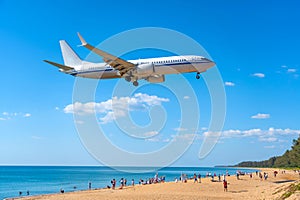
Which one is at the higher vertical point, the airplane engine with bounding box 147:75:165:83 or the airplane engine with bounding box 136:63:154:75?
the airplane engine with bounding box 136:63:154:75


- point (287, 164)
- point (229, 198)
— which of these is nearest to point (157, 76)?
point (229, 198)

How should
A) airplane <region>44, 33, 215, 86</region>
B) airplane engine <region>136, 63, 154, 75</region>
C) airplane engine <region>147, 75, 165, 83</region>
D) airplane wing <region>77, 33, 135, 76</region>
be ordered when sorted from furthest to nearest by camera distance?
airplane engine <region>147, 75, 165, 83</region>, airplane <region>44, 33, 215, 86</region>, airplane engine <region>136, 63, 154, 75</region>, airplane wing <region>77, 33, 135, 76</region>

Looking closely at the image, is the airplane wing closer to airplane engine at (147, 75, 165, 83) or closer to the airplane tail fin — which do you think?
airplane engine at (147, 75, 165, 83)

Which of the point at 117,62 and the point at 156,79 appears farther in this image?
the point at 156,79

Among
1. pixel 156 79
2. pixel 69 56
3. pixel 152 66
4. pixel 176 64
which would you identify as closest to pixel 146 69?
pixel 152 66

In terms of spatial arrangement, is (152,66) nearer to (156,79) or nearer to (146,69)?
(146,69)

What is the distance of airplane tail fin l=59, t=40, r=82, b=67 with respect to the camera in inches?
2008

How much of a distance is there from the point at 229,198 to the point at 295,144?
97.6 m

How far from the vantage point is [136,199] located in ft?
121

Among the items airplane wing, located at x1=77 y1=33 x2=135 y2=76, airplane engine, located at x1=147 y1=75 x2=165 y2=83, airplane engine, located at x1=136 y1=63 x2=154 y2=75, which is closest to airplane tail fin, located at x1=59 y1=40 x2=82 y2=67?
airplane wing, located at x1=77 y1=33 x2=135 y2=76

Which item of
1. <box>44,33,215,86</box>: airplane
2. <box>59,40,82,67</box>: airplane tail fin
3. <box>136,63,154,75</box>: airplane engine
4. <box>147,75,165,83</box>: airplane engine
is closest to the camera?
<box>136,63,154,75</box>: airplane engine

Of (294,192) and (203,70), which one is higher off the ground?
(203,70)

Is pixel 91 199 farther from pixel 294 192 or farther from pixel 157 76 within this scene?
pixel 294 192

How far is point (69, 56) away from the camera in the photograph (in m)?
52.2
